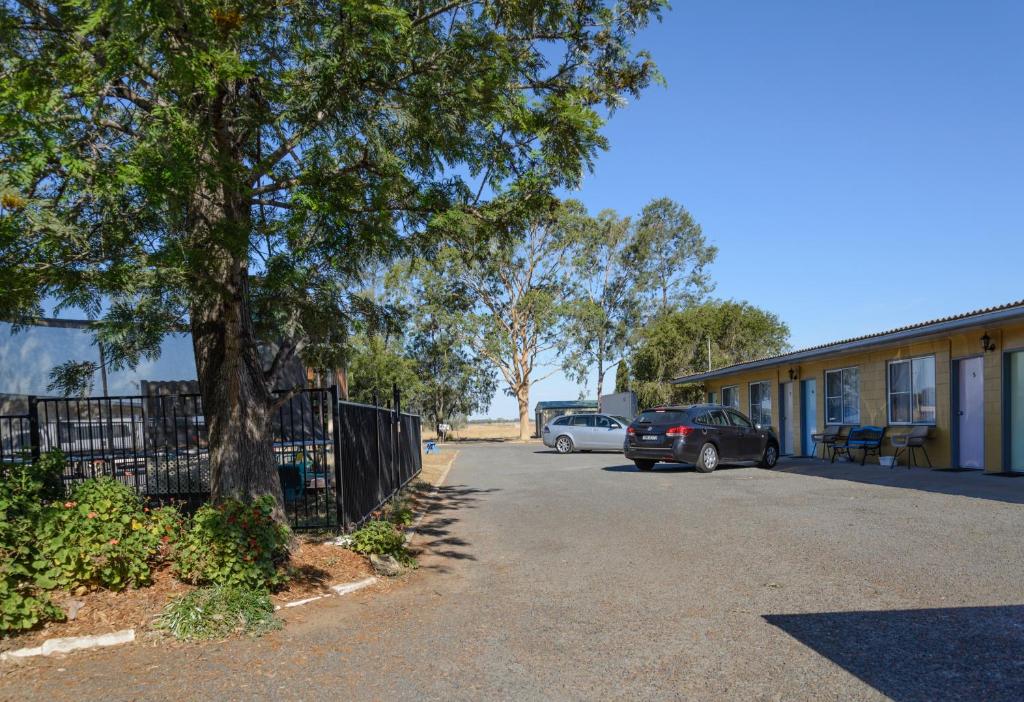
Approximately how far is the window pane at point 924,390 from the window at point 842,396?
86.3 inches

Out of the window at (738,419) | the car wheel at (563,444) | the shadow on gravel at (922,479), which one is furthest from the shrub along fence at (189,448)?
the car wheel at (563,444)

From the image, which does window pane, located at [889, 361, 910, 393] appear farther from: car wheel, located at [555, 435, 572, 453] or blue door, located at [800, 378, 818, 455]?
car wheel, located at [555, 435, 572, 453]

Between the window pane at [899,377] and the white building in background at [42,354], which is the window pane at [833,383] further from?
the white building in background at [42,354]

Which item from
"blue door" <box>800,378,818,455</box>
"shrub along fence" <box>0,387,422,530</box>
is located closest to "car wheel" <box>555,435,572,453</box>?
"blue door" <box>800,378,818,455</box>

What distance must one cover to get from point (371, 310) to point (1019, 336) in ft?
37.2

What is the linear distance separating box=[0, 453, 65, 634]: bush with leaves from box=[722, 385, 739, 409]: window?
24.0m

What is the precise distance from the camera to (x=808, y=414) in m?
21.6

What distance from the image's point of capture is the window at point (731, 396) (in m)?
27.3

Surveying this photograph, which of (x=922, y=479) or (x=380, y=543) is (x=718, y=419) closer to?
(x=922, y=479)

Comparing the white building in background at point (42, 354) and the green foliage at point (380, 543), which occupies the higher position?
the white building in background at point (42, 354)

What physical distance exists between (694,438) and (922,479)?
4553mm

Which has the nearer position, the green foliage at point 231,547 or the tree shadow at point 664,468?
the green foliage at point 231,547

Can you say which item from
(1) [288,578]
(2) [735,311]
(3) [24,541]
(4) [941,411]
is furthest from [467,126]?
(2) [735,311]

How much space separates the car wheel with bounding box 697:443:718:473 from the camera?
16.9m
